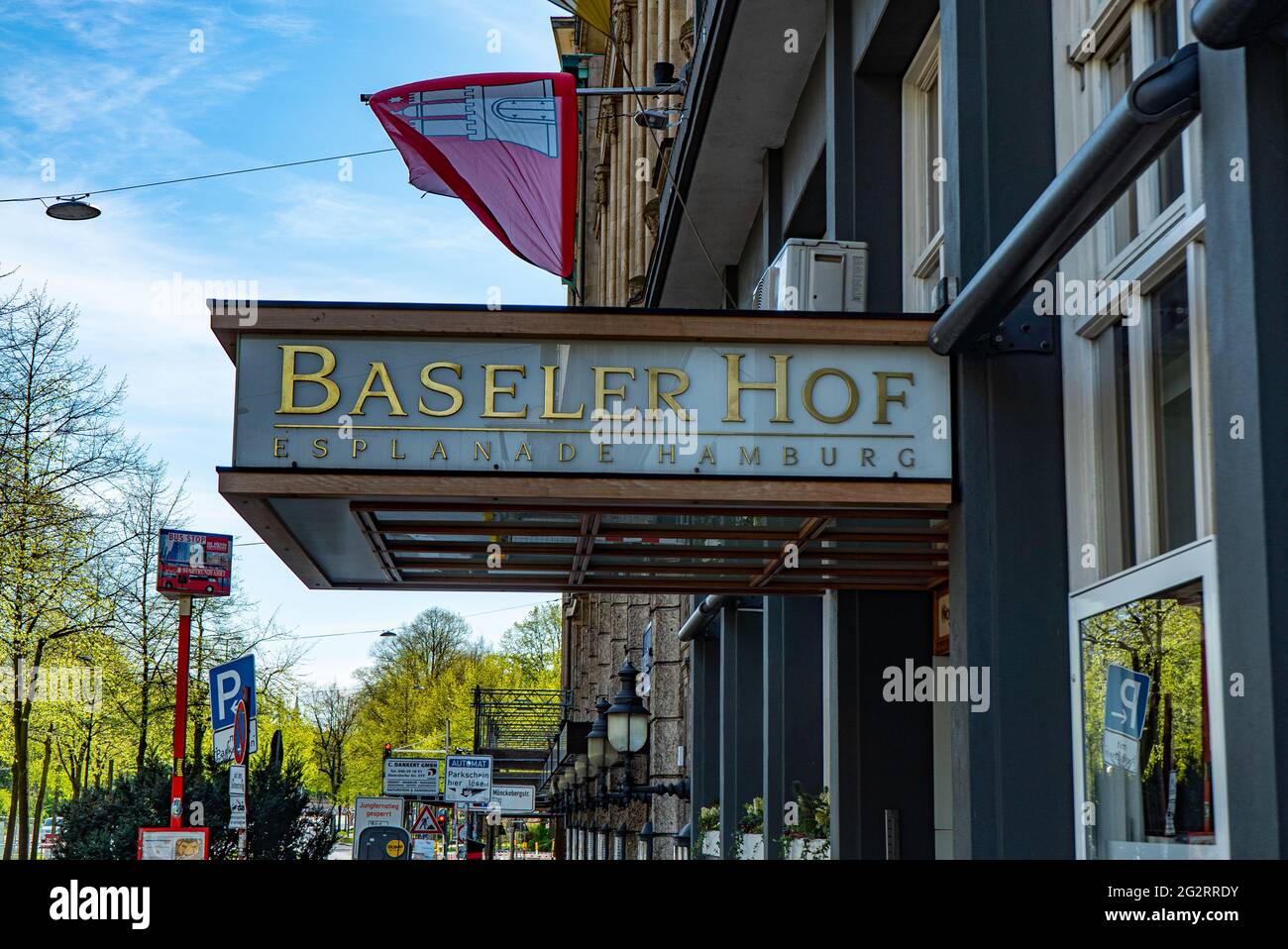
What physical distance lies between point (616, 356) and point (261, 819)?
2126 centimetres

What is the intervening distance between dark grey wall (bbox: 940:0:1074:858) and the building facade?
0.04 feet

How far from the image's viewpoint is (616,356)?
689 cm

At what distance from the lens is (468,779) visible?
2688 cm

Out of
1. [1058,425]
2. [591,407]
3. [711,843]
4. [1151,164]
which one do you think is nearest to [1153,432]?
[1058,425]

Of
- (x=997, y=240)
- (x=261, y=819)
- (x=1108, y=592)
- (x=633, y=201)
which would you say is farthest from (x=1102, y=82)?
(x=633, y=201)

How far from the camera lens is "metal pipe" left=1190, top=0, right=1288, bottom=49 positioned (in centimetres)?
416

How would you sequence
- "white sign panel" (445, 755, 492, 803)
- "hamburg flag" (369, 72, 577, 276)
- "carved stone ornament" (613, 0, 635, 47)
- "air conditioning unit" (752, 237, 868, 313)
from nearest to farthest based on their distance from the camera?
"hamburg flag" (369, 72, 577, 276)
"air conditioning unit" (752, 237, 868, 313)
"white sign panel" (445, 755, 492, 803)
"carved stone ornament" (613, 0, 635, 47)

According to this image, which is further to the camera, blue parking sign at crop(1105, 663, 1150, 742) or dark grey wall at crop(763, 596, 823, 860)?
dark grey wall at crop(763, 596, 823, 860)

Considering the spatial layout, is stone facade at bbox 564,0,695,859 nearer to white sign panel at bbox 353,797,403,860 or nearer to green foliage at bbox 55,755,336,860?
white sign panel at bbox 353,797,403,860

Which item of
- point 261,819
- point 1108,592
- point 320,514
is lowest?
point 261,819

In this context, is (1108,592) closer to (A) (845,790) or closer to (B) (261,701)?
(A) (845,790)

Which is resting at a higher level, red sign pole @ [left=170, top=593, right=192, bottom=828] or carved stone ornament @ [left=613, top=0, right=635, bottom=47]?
carved stone ornament @ [left=613, top=0, right=635, bottom=47]

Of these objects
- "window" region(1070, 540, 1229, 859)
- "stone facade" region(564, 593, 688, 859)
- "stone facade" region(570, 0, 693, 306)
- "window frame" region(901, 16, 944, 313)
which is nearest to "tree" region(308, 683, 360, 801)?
"stone facade" region(570, 0, 693, 306)

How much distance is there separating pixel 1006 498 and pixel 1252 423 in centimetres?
254
